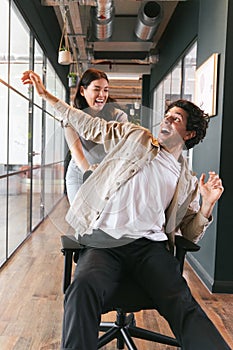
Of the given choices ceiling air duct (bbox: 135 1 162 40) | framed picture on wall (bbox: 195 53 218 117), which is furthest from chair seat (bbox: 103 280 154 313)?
ceiling air duct (bbox: 135 1 162 40)

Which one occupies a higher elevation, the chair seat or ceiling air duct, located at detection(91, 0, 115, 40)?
ceiling air duct, located at detection(91, 0, 115, 40)

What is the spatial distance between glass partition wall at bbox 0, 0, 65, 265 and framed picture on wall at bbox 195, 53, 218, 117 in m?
1.23

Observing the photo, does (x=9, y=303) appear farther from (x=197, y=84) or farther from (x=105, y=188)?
(x=197, y=84)

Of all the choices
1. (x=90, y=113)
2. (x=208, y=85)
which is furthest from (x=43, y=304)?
(x=208, y=85)

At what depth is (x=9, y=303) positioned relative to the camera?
7.97ft

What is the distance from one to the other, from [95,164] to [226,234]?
156 cm

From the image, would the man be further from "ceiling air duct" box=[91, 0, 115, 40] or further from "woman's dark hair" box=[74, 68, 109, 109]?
"ceiling air duct" box=[91, 0, 115, 40]

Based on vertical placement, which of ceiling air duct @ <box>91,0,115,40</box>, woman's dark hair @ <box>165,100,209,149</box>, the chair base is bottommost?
the chair base

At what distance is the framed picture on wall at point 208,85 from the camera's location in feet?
9.14

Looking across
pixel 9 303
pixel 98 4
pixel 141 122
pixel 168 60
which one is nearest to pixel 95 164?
pixel 141 122

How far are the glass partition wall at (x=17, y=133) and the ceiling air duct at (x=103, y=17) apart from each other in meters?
0.78

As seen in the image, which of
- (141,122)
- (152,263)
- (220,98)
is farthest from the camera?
(220,98)

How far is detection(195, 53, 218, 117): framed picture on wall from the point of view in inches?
110

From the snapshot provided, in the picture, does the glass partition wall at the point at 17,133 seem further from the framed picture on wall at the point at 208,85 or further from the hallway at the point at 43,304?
the framed picture on wall at the point at 208,85
